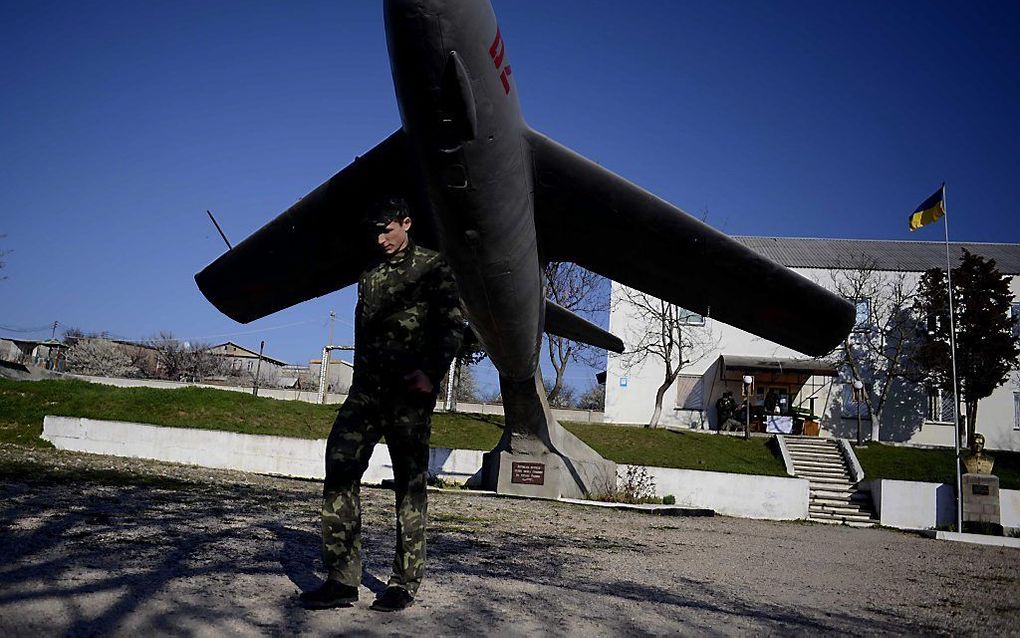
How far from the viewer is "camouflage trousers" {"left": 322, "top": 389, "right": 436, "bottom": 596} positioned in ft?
11.1

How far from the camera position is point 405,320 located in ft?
11.7

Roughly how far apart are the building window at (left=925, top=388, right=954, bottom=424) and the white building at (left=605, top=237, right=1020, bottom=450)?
0.15 ft

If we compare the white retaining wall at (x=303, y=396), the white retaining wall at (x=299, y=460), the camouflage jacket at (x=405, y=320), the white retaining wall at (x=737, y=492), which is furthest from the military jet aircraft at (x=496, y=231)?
the white retaining wall at (x=303, y=396)

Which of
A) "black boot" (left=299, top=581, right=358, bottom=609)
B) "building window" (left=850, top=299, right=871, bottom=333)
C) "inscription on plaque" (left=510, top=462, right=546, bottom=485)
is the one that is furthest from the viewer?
"building window" (left=850, top=299, right=871, bottom=333)

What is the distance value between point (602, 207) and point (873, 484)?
60.3 ft

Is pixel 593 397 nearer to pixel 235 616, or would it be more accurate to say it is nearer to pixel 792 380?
pixel 792 380

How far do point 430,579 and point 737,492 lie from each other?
16.1 m

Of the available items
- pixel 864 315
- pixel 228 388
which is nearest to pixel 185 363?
pixel 228 388

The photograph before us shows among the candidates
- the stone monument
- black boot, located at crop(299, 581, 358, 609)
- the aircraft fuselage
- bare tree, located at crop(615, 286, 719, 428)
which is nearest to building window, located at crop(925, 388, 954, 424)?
bare tree, located at crop(615, 286, 719, 428)

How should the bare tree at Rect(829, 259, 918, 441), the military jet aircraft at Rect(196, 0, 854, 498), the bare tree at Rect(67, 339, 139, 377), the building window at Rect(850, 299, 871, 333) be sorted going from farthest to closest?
the bare tree at Rect(67, 339, 139, 377) < the building window at Rect(850, 299, 871, 333) < the bare tree at Rect(829, 259, 918, 441) < the military jet aircraft at Rect(196, 0, 854, 498)

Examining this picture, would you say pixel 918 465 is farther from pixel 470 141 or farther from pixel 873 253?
pixel 470 141

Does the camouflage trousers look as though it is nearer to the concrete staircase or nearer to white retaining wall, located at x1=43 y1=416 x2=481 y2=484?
white retaining wall, located at x1=43 y1=416 x2=481 y2=484

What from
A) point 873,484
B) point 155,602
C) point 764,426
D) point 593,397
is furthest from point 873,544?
point 593,397

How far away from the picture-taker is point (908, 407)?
3703 centimetres
